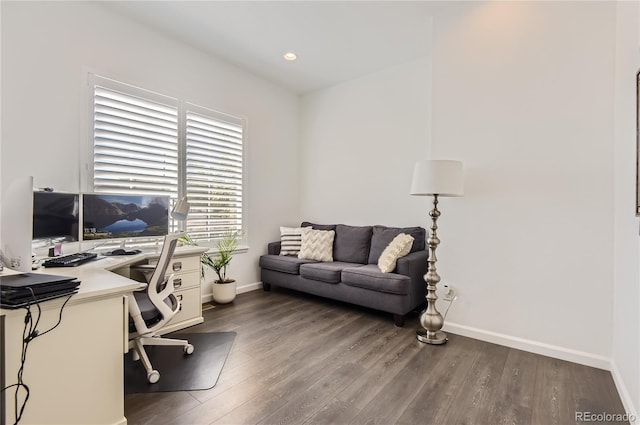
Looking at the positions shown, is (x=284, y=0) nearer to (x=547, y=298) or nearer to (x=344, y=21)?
(x=344, y=21)

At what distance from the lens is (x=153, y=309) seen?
2072mm

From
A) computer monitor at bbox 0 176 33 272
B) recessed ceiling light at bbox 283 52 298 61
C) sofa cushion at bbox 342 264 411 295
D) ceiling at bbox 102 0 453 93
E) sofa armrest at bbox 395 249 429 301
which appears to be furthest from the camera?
recessed ceiling light at bbox 283 52 298 61

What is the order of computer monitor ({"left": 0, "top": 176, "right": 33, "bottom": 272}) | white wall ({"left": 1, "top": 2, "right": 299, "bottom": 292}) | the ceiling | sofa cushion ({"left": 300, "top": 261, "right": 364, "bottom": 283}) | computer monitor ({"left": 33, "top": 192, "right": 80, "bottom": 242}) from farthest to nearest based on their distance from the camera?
sofa cushion ({"left": 300, "top": 261, "right": 364, "bottom": 283})
the ceiling
white wall ({"left": 1, "top": 2, "right": 299, "bottom": 292})
computer monitor ({"left": 33, "top": 192, "right": 80, "bottom": 242})
computer monitor ({"left": 0, "top": 176, "right": 33, "bottom": 272})

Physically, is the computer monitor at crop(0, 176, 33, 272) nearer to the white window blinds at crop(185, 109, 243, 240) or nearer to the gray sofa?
the white window blinds at crop(185, 109, 243, 240)

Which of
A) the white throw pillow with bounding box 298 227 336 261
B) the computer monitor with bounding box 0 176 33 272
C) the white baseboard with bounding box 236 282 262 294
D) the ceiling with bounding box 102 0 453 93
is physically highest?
the ceiling with bounding box 102 0 453 93

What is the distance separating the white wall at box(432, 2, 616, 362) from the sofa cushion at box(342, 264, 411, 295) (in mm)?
401

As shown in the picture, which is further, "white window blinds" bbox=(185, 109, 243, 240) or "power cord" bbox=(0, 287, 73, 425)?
"white window blinds" bbox=(185, 109, 243, 240)

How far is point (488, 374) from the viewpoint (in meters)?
2.09

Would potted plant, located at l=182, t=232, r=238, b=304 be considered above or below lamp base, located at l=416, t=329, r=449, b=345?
above

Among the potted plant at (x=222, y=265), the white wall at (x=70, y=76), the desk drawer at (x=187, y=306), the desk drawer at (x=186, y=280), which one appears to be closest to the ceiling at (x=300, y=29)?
the white wall at (x=70, y=76)

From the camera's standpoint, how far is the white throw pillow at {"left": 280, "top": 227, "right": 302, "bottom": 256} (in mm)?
4199

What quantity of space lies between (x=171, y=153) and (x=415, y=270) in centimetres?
294

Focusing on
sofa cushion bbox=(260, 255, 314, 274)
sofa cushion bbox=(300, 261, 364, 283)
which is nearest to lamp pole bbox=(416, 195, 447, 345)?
sofa cushion bbox=(300, 261, 364, 283)

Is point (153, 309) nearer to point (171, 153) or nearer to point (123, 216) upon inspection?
point (123, 216)
